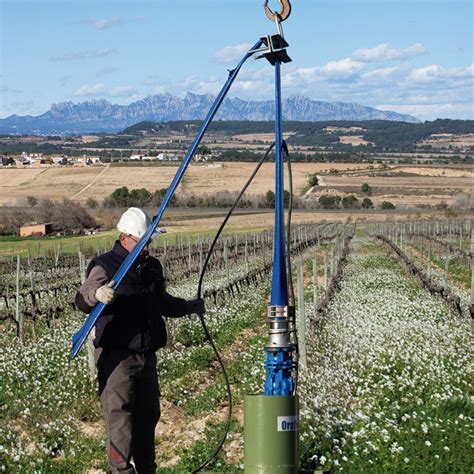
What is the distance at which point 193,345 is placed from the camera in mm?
14391

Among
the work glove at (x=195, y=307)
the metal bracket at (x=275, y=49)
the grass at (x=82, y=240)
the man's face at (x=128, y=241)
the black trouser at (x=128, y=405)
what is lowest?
the grass at (x=82, y=240)

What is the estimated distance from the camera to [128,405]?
21.2ft

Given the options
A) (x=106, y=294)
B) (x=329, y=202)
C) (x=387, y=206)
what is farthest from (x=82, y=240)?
(x=106, y=294)

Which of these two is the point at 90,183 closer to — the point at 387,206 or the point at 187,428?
the point at 387,206

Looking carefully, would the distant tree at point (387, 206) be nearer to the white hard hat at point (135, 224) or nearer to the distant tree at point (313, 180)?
the distant tree at point (313, 180)

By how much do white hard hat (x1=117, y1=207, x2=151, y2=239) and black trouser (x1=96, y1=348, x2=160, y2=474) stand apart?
80 centimetres

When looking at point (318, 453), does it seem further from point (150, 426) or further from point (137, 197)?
point (137, 197)

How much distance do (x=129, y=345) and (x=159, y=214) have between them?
1.05 m

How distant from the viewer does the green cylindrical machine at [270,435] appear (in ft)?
17.7

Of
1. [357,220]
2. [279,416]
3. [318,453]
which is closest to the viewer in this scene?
[279,416]

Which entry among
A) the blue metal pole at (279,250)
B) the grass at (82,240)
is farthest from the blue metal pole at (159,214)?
the grass at (82,240)

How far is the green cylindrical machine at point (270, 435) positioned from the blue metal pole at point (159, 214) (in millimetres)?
1198

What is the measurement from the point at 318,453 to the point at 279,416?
245cm

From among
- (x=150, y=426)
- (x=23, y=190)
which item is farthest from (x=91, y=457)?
(x=23, y=190)
